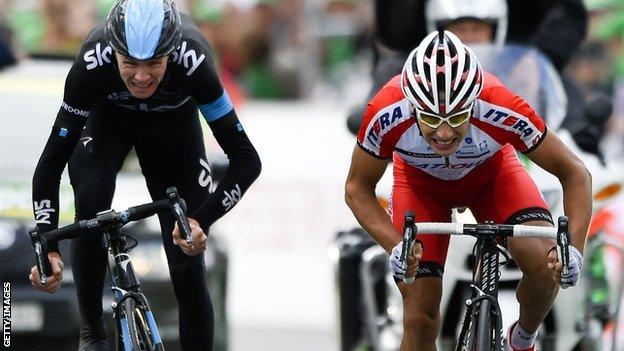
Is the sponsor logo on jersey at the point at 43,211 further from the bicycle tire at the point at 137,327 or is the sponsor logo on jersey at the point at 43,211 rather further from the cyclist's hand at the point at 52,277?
the bicycle tire at the point at 137,327

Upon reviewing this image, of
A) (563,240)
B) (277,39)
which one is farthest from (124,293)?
(277,39)

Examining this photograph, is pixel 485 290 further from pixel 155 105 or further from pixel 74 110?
pixel 74 110

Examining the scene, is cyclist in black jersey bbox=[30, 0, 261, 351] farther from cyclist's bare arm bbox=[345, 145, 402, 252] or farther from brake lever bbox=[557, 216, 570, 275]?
brake lever bbox=[557, 216, 570, 275]

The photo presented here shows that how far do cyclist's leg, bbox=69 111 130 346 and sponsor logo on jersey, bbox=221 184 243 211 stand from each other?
1.95 ft

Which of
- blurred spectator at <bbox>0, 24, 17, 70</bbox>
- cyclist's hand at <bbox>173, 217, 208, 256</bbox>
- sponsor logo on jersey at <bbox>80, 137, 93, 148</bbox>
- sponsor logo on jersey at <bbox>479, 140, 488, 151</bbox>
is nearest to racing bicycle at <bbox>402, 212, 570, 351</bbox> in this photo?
sponsor logo on jersey at <bbox>479, 140, 488, 151</bbox>

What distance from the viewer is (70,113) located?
9.62m

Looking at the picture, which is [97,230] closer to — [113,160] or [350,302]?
[113,160]

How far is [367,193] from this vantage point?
9.85 meters

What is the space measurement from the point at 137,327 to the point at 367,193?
1.26m

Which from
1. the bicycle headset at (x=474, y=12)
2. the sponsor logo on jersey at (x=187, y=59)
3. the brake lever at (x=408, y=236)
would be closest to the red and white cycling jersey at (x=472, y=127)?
the brake lever at (x=408, y=236)

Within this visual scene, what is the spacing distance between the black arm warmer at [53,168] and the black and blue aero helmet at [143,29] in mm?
480

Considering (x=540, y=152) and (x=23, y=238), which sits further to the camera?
(x=23, y=238)

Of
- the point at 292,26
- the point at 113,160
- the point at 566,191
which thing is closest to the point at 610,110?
the point at 566,191

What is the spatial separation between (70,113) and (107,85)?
0.22m
